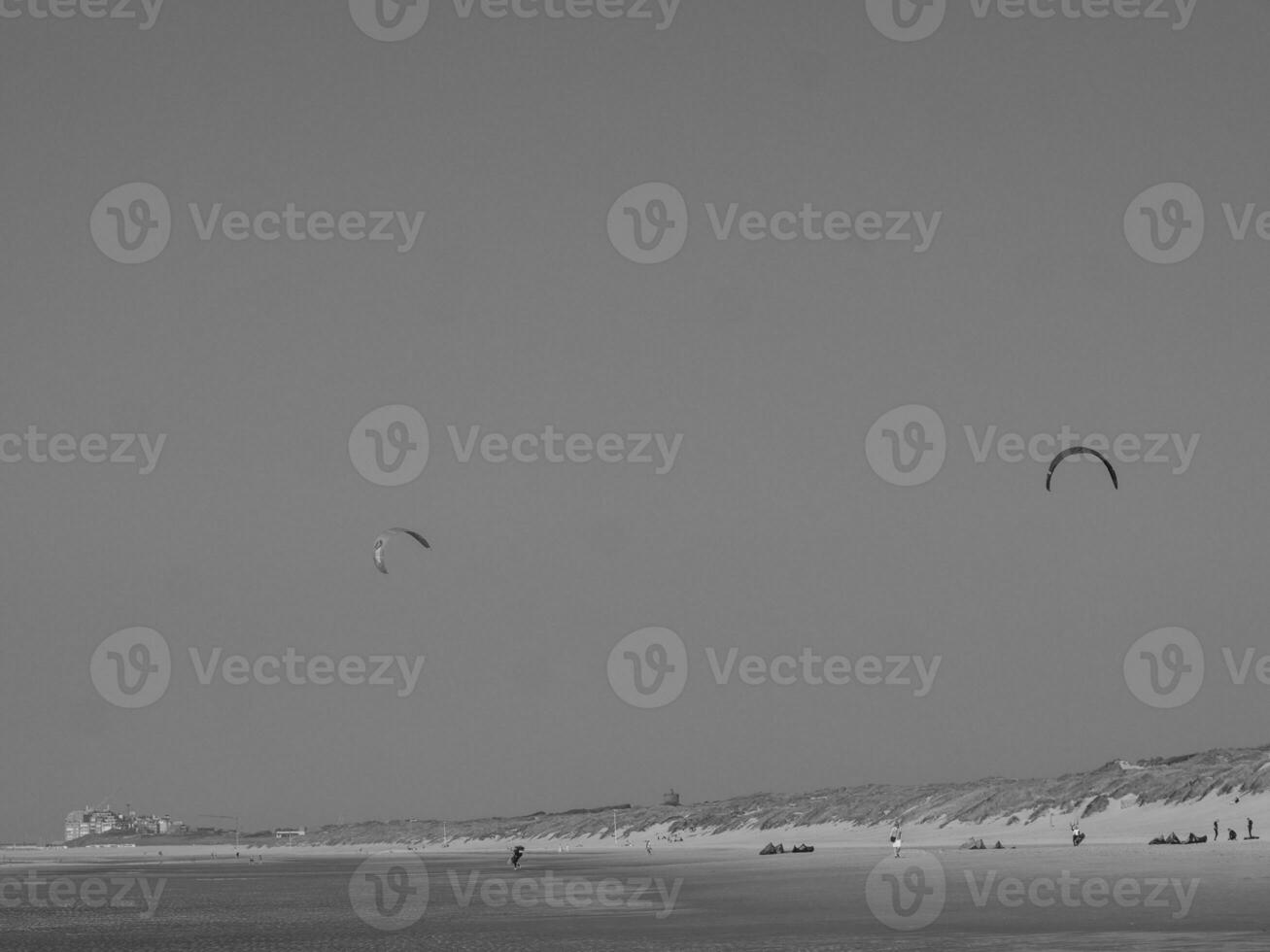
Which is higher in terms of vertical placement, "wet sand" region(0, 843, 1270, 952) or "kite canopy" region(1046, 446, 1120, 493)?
"kite canopy" region(1046, 446, 1120, 493)

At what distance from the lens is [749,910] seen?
37750 millimetres

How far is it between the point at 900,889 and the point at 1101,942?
15880 millimetres

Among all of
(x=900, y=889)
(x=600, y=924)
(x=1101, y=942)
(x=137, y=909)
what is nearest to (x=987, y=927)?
(x=1101, y=942)

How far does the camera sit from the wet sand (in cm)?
2861

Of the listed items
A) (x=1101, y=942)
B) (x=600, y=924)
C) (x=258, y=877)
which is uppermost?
(x=258, y=877)

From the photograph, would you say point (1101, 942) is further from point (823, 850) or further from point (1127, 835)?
point (823, 850)

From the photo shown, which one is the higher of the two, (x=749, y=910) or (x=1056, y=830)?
(x=1056, y=830)

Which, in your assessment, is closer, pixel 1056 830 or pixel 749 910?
pixel 749 910

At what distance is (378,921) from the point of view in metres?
38.2

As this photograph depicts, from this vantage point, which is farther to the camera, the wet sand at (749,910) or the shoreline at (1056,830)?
the shoreline at (1056,830)

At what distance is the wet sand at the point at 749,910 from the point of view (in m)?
28.6

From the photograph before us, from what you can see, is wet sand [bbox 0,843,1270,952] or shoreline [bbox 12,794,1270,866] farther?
shoreline [bbox 12,794,1270,866]

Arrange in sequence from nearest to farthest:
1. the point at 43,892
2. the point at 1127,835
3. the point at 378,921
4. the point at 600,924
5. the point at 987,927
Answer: the point at 987,927 < the point at 600,924 < the point at 378,921 < the point at 43,892 < the point at 1127,835

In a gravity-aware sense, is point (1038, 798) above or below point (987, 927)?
above
